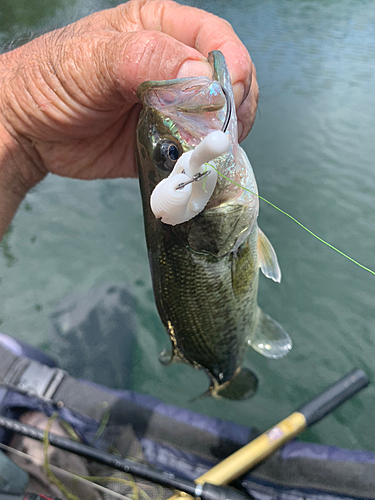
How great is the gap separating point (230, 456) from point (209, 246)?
1139 mm

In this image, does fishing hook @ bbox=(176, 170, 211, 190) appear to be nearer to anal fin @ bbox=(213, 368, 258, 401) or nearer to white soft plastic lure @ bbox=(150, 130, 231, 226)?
white soft plastic lure @ bbox=(150, 130, 231, 226)

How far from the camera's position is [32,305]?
361cm

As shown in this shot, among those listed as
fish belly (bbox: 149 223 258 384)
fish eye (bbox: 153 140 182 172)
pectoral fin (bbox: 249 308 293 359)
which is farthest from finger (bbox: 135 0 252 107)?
pectoral fin (bbox: 249 308 293 359)

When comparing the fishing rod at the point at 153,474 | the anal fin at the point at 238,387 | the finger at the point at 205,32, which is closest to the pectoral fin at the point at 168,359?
the anal fin at the point at 238,387

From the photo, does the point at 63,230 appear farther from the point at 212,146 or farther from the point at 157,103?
the point at 212,146

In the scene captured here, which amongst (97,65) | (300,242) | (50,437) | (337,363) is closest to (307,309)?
(337,363)

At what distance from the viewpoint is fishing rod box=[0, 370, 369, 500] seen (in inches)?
57.5

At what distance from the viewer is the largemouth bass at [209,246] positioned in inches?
50.1

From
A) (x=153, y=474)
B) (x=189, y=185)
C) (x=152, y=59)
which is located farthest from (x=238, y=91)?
(x=153, y=474)

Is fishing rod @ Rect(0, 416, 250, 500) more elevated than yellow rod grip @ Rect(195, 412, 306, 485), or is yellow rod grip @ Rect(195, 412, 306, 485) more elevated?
fishing rod @ Rect(0, 416, 250, 500)

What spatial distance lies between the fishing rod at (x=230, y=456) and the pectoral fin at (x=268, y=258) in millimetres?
758

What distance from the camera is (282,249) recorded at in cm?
383

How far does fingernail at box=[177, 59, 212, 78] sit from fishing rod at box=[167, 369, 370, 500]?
179 cm

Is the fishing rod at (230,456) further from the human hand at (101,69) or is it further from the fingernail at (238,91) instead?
the fingernail at (238,91)
